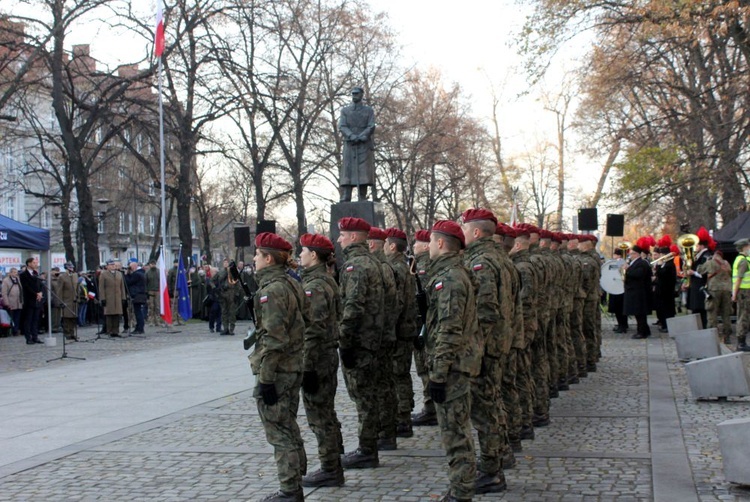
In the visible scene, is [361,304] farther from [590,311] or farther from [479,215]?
[590,311]

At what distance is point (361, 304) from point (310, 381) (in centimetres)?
105

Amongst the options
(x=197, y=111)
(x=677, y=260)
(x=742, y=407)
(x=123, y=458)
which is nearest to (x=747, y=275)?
(x=742, y=407)

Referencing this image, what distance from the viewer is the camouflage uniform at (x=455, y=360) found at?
622cm

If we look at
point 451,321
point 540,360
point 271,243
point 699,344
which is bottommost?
point 699,344

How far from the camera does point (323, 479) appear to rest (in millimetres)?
7266

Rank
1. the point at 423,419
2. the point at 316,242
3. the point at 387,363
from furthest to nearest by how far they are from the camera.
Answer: the point at 423,419, the point at 387,363, the point at 316,242

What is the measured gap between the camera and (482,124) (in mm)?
51844

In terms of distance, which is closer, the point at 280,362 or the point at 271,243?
the point at 280,362

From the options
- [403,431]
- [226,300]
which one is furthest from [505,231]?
[226,300]

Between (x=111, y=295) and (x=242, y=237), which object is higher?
(x=242, y=237)

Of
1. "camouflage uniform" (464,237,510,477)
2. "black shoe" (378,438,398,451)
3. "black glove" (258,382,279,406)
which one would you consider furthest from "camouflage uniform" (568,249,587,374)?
"black glove" (258,382,279,406)

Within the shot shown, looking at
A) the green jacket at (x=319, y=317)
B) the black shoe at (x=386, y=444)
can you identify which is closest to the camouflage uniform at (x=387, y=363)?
the black shoe at (x=386, y=444)

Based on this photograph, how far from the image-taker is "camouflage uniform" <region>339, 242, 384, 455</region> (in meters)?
7.93

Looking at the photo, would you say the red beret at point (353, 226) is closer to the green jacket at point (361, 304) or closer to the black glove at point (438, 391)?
the green jacket at point (361, 304)
